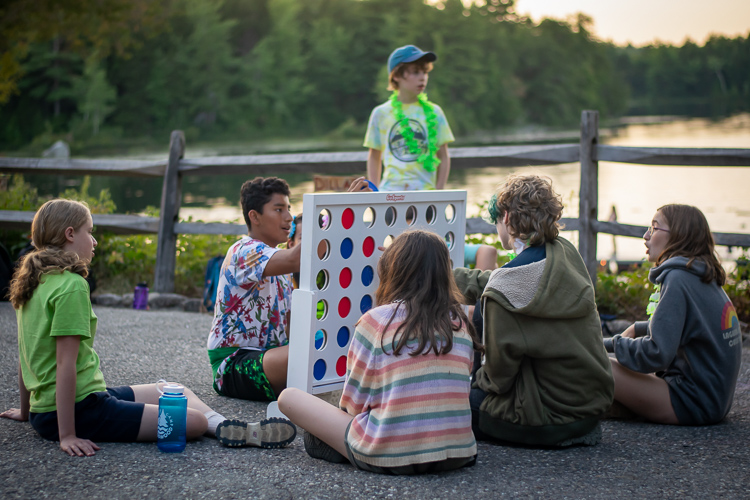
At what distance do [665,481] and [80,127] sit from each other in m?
50.0

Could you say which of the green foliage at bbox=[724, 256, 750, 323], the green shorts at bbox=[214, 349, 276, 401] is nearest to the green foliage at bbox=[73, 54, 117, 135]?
the green foliage at bbox=[724, 256, 750, 323]

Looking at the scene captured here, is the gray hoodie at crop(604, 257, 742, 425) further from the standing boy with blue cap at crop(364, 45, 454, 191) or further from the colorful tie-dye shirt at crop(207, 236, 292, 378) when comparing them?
the standing boy with blue cap at crop(364, 45, 454, 191)

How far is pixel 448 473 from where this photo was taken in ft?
8.85

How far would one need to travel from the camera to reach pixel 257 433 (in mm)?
2953

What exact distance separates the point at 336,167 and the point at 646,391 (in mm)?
3886

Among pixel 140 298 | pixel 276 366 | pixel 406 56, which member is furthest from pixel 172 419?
pixel 140 298

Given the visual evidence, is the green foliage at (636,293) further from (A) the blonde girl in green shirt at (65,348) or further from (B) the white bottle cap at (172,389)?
(B) the white bottle cap at (172,389)

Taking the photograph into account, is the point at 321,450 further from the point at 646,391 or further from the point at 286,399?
the point at 646,391

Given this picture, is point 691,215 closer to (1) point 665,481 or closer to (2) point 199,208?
(1) point 665,481

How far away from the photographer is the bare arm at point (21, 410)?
303 cm

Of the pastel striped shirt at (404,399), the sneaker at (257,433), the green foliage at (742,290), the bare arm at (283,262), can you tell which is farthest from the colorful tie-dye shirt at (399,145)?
the pastel striped shirt at (404,399)

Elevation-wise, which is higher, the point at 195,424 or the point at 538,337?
the point at 538,337

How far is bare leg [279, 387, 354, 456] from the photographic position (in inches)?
108

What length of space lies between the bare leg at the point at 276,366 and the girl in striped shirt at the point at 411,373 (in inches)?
29.9
